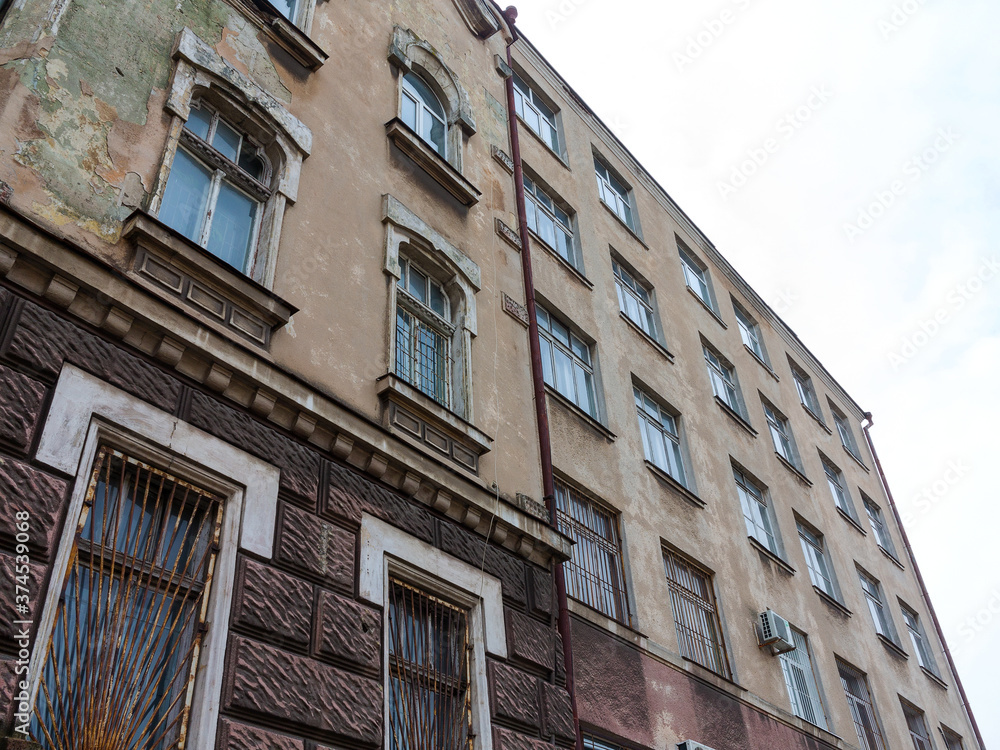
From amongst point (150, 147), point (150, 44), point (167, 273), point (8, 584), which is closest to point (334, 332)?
point (167, 273)

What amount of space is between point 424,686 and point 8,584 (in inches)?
130

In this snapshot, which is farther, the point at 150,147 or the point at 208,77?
the point at 208,77

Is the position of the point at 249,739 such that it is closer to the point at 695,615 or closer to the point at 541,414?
the point at 541,414

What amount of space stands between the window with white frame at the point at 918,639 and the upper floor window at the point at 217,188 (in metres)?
17.5

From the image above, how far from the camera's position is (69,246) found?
230 inches

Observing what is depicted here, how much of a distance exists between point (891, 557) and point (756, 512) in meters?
7.57

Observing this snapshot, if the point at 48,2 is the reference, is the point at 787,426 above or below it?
above

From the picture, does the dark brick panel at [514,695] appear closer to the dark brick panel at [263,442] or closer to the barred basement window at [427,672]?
the barred basement window at [427,672]

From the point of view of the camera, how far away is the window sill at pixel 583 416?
1143 centimetres

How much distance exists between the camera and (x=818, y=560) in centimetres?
1750

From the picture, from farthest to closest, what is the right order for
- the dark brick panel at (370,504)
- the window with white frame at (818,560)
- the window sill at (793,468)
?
the window sill at (793,468), the window with white frame at (818,560), the dark brick panel at (370,504)

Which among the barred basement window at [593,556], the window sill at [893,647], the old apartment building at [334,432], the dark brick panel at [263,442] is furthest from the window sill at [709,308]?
the dark brick panel at [263,442]

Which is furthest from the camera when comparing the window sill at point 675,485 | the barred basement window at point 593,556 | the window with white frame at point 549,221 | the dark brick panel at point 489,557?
the window with white frame at point 549,221

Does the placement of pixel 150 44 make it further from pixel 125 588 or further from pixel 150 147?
pixel 125 588
